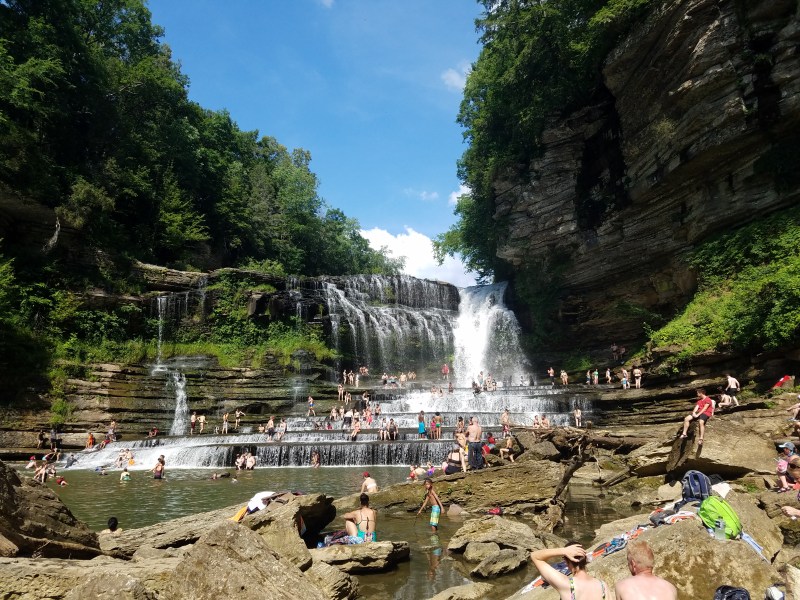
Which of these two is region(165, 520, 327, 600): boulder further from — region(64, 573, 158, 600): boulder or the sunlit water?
the sunlit water

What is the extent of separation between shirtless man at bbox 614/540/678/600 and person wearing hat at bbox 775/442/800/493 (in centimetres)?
646

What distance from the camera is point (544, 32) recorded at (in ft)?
94.6

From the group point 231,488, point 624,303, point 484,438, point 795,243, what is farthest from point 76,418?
point 795,243

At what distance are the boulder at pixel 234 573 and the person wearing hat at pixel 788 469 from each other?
328 inches

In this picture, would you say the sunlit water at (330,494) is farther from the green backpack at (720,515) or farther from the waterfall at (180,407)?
the waterfall at (180,407)

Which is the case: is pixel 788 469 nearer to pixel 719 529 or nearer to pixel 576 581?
pixel 719 529

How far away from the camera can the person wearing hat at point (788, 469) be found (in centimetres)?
785

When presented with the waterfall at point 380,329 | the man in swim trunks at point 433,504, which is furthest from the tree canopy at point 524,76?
the man in swim trunks at point 433,504

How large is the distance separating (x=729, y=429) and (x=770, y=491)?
2.10 m

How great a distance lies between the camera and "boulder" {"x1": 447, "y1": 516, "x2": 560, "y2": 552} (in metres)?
7.16

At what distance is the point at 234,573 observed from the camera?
137 inches

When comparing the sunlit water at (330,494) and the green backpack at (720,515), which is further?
the sunlit water at (330,494)

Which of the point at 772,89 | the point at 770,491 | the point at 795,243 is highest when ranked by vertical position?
the point at 772,89

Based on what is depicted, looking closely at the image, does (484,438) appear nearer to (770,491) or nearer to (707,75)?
(770,491)
